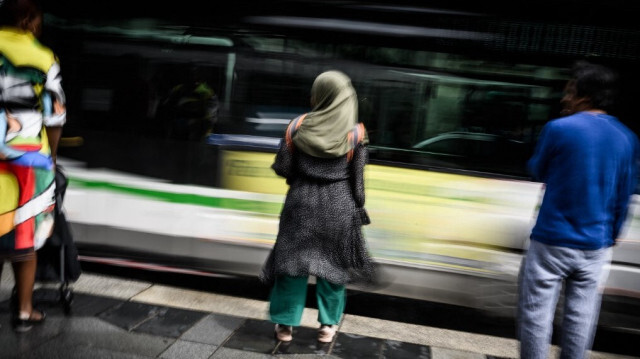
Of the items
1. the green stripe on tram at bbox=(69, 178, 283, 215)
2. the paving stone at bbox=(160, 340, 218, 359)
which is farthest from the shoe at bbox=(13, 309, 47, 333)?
the green stripe on tram at bbox=(69, 178, 283, 215)

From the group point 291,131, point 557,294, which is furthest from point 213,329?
point 557,294

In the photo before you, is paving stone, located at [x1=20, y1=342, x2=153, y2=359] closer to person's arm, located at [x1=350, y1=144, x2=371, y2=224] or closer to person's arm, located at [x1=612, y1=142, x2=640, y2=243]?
person's arm, located at [x1=350, y1=144, x2=371, y2=224]

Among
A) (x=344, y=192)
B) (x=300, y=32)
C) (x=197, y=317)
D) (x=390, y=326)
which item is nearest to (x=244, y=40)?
(x=300, y=32)

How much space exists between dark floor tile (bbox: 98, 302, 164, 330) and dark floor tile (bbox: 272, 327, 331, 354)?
968mm

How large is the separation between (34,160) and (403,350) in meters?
2.47

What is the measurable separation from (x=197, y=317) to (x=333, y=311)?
1.00m

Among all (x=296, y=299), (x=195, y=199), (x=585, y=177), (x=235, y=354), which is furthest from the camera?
(x=195, y=199)

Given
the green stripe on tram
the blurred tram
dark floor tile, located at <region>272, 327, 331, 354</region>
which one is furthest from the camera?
the green stripe on tram

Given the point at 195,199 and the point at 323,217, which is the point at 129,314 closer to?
the point at 195,199

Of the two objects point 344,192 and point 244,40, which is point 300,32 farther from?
point 344,192

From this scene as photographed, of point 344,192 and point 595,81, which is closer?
point 595,81

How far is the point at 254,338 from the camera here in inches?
144

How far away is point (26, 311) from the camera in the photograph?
3451mm

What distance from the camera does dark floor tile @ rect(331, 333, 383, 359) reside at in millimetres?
3516
